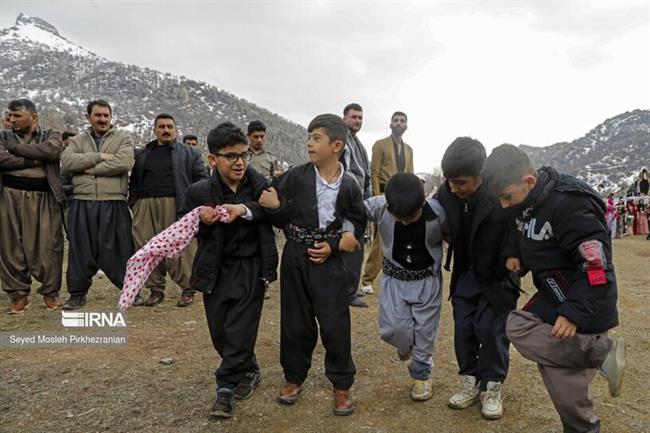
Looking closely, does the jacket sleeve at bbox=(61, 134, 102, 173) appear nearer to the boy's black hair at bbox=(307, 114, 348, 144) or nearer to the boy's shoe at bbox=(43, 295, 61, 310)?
the boy's shoe at bbox=(43, 295, 61, 310)

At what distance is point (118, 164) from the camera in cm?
497

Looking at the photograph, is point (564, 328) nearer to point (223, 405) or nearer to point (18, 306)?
point (223, 405)

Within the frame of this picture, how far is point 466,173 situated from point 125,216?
3.90 metres

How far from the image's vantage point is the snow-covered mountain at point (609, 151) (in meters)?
78.2

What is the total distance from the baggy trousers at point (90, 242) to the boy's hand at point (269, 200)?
291 centimetres

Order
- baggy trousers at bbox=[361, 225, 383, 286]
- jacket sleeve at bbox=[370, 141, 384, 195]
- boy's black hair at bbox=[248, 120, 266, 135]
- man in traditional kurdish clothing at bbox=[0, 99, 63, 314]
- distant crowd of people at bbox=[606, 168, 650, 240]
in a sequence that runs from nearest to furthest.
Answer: man in traditional kurdish clothing at bbox=[0, 99, 63, 314] < baggy trousers at bbox=[361, 225, 383, 286] < jacket sleeve at bbox=[370, 141, 384, 195] < boy's black hair at bbox=[248, 120, 266, 135] < distant crowd of people at bbox=[606, 168, 650, 240]

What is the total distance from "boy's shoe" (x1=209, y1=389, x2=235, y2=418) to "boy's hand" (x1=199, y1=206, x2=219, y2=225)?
3.25 ft

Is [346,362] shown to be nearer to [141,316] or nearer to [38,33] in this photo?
[141,316]

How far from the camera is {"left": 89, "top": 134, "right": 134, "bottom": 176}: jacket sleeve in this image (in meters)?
4.93

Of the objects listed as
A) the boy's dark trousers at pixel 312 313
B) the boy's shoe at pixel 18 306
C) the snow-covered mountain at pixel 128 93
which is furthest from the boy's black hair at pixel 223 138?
the snow-covered mountain at pixel 128 93

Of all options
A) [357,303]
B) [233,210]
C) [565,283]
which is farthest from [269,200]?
[357,303]

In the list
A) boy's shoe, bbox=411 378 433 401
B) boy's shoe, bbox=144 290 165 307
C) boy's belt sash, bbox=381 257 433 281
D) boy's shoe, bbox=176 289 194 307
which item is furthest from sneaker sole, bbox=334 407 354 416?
boy's shoe, bbox=144 290 165 307

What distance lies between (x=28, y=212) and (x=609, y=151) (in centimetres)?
11363

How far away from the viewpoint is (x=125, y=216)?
5215 millimetres
